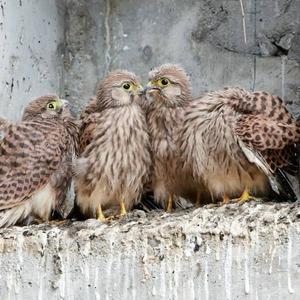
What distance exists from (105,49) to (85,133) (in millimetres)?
987

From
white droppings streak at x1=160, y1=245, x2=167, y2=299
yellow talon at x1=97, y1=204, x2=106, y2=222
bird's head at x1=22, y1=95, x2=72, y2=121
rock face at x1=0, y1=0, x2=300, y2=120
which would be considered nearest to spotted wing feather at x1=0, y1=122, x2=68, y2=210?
bird's head at x1=22, y1=95, x2=72, y2=121

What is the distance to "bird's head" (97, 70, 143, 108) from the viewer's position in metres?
5.26

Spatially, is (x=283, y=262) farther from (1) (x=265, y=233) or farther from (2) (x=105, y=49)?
(2) (x=105, y=49)

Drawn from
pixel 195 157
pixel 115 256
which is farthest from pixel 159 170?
pixel 115 256

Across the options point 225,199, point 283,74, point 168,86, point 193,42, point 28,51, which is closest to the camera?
point 225,199

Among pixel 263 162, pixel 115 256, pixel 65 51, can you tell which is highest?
pixel 65 51

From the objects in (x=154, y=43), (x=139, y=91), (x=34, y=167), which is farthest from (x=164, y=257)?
(x=154, y=43)

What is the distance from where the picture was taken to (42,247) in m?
4.79

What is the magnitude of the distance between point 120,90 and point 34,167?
576 mm

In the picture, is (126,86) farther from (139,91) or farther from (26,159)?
(26,159)

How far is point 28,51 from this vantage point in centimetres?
571

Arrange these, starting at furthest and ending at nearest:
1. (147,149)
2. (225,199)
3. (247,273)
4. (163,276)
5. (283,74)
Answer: (283,74)
(147,149)
(225,199)
(163,276)
(247,273)

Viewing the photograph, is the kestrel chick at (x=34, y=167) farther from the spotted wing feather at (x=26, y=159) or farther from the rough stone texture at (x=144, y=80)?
the rough stone texture at (x=144, y=80)

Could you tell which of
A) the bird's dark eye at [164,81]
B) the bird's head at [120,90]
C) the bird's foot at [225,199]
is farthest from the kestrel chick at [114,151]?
the bird's foot at [225,199]
